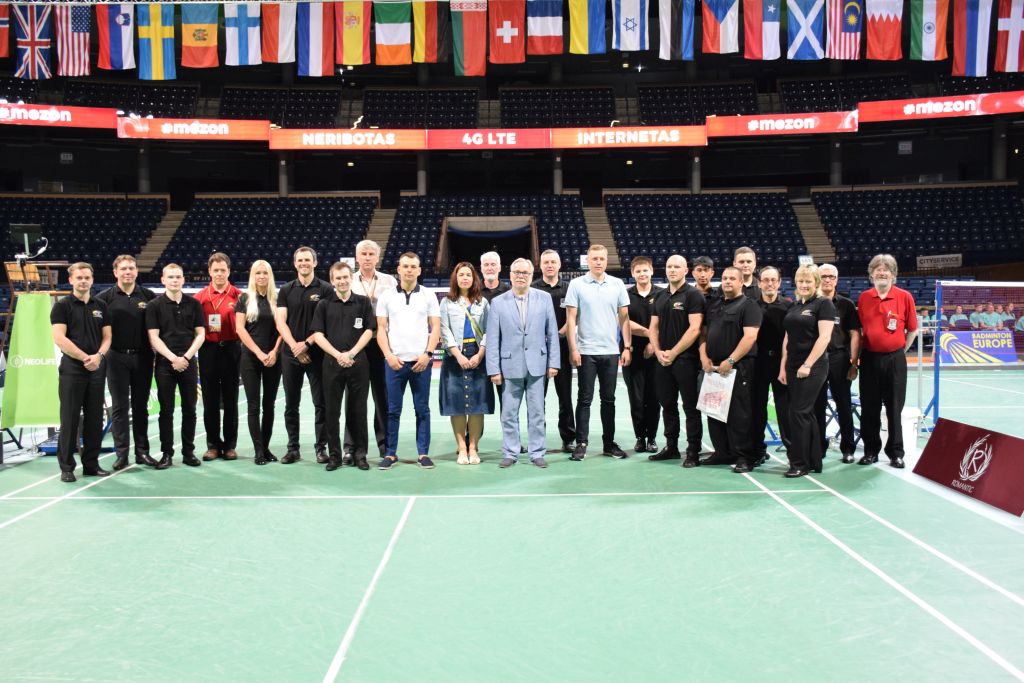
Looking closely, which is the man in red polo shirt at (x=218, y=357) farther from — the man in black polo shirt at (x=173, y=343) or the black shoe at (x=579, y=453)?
the black shoe at (x=579, y=453)

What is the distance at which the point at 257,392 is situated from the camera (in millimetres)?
6758

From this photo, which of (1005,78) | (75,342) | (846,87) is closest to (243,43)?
(75,342)

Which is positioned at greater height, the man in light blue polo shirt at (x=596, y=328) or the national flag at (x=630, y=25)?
the national flag at (x=630, y=25)

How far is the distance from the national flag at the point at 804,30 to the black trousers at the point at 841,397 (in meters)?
14.4

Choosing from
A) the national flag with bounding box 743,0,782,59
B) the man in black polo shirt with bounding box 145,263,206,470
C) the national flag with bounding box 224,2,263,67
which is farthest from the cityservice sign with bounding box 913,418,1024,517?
the national flag with bounding box 224,2,263,67

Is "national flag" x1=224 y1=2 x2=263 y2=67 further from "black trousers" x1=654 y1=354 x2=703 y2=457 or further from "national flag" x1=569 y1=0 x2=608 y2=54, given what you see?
"black trousers" x1=654 y1=354 x2=703 y2=457

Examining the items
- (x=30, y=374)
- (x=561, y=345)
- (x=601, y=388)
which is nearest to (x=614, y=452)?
(x=601, y=388)

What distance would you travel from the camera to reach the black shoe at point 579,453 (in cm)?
676

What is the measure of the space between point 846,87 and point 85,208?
31286 millimetres

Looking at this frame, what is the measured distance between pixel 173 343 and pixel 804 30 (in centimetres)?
1795

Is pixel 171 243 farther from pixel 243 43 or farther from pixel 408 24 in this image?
pixel 408 24

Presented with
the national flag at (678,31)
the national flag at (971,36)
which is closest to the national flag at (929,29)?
the national flag at (971,36)

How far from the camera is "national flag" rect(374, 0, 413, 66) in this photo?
18516mm

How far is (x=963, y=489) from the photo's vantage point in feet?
17.8
